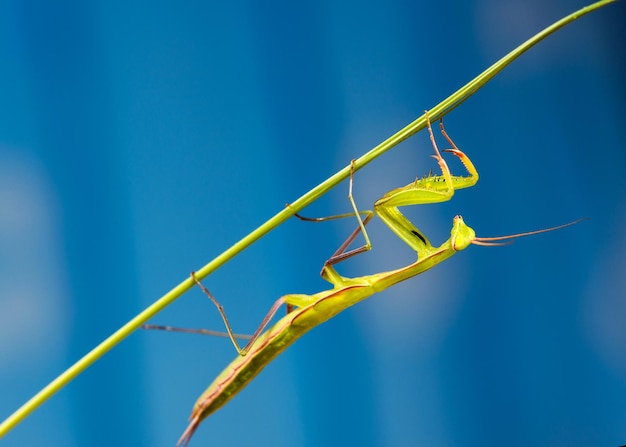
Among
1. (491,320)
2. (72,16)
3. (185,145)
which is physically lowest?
(491,320)

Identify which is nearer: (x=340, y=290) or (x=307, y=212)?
(x=340, y=290)

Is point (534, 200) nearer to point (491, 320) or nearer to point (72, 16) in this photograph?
point (491, 320)

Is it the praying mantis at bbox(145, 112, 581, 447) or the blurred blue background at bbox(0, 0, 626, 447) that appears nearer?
Answer: the praying mantis at bbox(145, 112, 581, 447)

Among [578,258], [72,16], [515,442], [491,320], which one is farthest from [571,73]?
[72,16]

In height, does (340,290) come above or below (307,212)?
below
